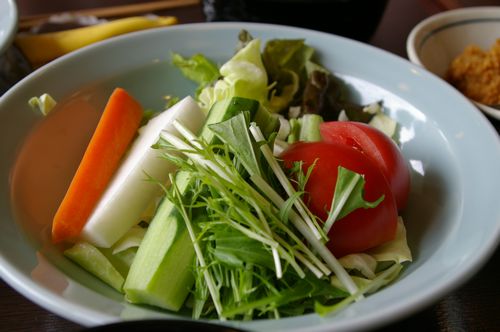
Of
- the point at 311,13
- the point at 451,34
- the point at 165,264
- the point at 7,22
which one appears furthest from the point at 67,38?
the point at 451,34

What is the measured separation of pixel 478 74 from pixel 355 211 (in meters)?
0.99

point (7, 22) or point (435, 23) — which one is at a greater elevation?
point (7, 22)

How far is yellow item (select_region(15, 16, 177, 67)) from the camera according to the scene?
1736 mm

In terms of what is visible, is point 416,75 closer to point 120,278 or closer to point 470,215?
point 470,215

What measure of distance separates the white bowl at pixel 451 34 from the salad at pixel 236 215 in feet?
2.57

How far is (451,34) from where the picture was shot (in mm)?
1939

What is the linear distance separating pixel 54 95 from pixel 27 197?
347 mm

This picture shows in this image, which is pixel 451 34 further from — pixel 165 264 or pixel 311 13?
pixel 165 264

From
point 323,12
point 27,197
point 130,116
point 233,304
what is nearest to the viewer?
point 233,304

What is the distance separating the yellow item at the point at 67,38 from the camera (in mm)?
1736

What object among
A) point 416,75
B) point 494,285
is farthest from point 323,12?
point 494,285

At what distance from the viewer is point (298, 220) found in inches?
38.8

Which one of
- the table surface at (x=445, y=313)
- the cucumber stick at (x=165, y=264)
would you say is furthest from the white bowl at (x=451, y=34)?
the cucumber stick at (x=165, y=264)

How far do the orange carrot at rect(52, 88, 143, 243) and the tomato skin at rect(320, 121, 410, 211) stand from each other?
524mm
